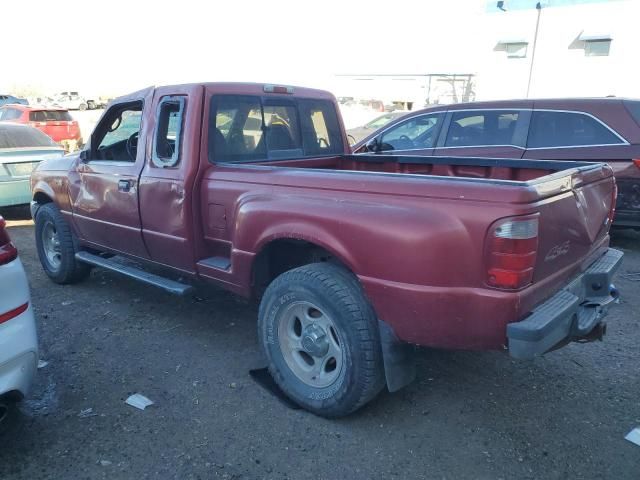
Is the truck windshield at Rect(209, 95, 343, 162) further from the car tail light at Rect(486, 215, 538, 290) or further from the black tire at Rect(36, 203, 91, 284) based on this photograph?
the black tire at Rect(36, 203, 91, 284)

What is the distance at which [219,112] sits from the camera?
3.82 meters

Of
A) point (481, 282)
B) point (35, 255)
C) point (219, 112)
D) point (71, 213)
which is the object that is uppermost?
point (219, 112)

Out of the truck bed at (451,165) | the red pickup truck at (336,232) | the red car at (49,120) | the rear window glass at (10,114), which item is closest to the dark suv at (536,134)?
the truck bed at (451,165)

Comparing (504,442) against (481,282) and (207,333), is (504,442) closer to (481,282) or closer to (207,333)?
(481,282)

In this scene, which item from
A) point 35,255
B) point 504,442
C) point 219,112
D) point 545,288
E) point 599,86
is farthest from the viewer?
point 599,86

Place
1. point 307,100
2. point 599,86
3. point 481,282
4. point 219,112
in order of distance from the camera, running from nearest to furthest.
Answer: point 481,282, point 219,112, point 307,100, point 599,86

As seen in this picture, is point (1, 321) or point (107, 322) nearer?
point (1, 321)

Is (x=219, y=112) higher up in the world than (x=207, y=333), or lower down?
higher up

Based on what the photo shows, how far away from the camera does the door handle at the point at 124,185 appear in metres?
4.16

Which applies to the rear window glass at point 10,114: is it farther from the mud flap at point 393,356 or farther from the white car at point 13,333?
the mud flap at point 393,356

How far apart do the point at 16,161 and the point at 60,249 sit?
3.28m

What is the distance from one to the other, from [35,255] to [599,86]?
79.5 feet

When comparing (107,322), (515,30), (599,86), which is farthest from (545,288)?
(515,30)

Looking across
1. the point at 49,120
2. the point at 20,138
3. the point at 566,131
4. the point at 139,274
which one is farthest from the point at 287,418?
the point at 49,120
